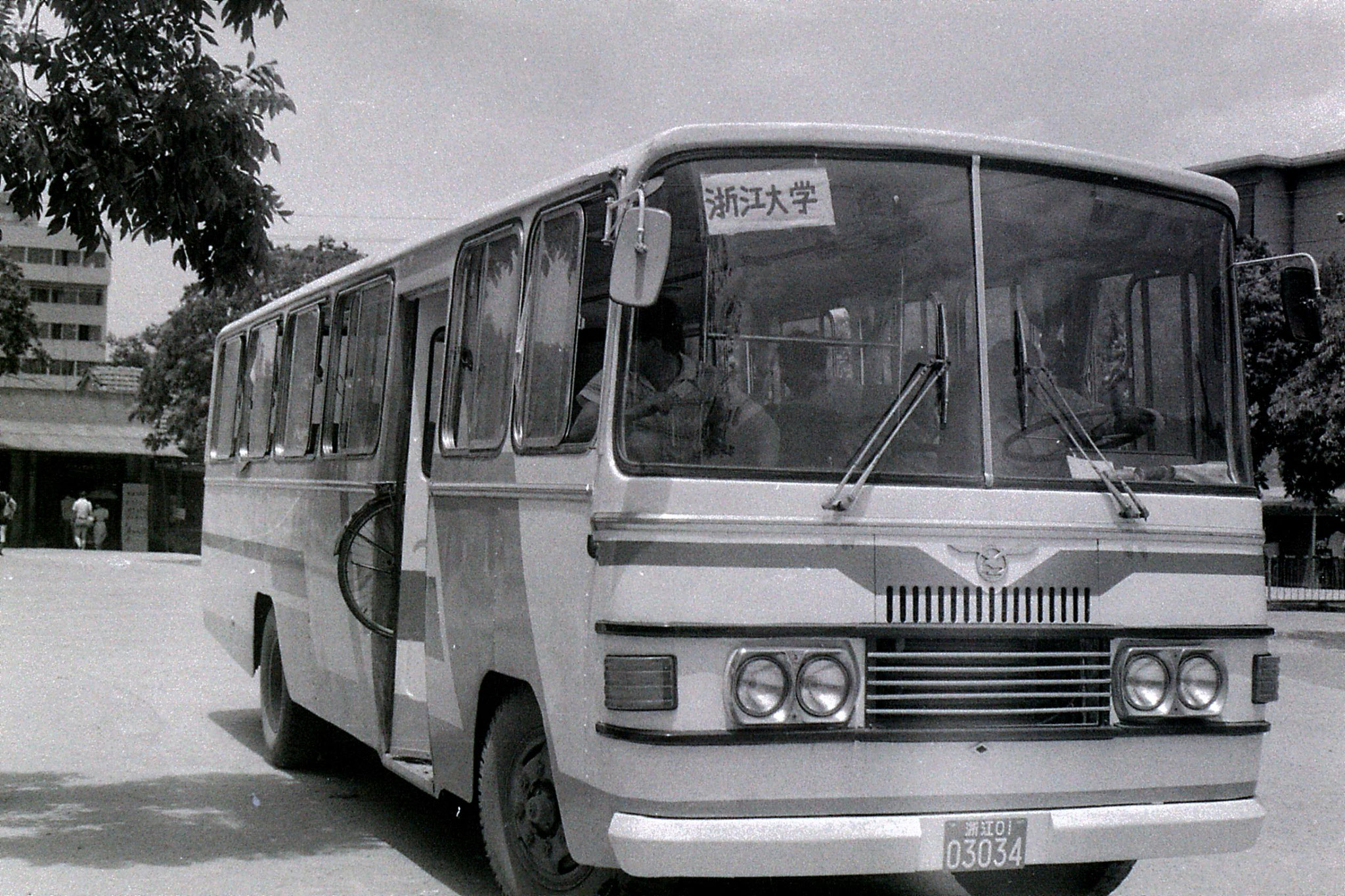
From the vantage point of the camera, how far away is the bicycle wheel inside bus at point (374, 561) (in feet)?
27.0

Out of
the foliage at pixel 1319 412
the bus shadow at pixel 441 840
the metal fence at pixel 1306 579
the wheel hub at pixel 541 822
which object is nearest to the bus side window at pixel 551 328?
the wheel hub at pixel 541 822

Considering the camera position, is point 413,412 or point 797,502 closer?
point 797,502

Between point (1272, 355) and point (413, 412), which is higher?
point (1272, 355)

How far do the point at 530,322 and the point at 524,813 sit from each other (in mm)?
1857

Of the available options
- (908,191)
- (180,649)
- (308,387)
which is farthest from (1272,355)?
(908,191)

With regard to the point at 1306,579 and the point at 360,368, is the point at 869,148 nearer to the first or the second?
the point at 360,368

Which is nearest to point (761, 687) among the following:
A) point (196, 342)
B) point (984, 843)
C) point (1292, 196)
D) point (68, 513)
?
point (984, 843)

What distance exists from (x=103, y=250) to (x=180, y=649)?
9.83 meters

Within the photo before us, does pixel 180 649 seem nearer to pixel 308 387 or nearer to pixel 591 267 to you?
pixel 308 387

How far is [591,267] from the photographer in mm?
6047

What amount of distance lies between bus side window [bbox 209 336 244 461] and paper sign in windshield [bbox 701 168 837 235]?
746 centimetres

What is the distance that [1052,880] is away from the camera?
7.03m

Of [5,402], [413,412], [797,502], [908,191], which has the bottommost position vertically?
[797,502]

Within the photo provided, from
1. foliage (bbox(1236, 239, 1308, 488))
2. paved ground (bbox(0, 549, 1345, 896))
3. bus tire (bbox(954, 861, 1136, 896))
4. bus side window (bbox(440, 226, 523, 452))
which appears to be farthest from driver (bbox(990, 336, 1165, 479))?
foliage (bbox(1236, 239, 1308, 488))
